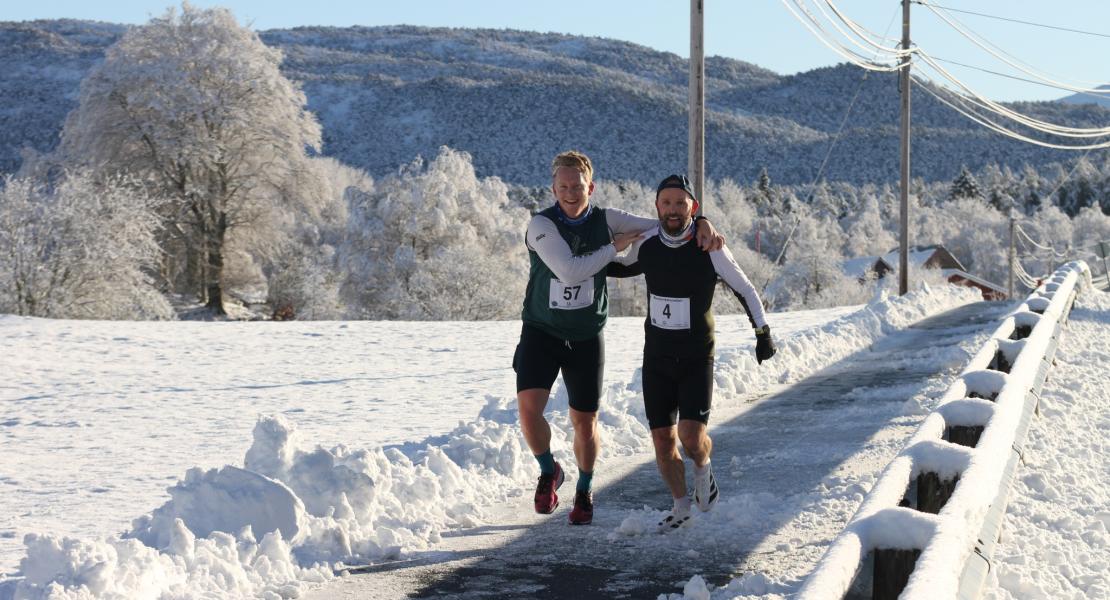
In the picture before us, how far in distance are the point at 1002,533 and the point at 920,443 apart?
1.21 metres

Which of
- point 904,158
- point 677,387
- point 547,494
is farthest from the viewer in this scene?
point 904,158

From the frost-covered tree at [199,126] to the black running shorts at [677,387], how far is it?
31.0m

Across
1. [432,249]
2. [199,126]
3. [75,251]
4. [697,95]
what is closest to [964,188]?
[432,249]

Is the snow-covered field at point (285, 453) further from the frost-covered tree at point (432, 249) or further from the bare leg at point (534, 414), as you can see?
the frost-covered tree at point (432, 249)

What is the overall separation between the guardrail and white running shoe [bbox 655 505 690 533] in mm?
1465

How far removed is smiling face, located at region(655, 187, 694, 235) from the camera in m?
5.90

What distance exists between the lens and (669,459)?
611cm

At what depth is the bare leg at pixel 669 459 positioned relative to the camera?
20.0 ft

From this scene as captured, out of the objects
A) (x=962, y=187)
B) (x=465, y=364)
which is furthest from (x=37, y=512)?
(x=962, y=187)

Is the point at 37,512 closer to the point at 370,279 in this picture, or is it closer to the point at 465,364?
the point at 465,364

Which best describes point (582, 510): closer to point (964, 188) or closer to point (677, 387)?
point (677, 387)

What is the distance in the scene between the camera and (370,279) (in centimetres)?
4194

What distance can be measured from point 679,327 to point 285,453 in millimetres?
2393

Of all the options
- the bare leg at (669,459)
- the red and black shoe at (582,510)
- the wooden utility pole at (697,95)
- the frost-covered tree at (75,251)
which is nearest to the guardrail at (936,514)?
the bare leg at (669,459)
